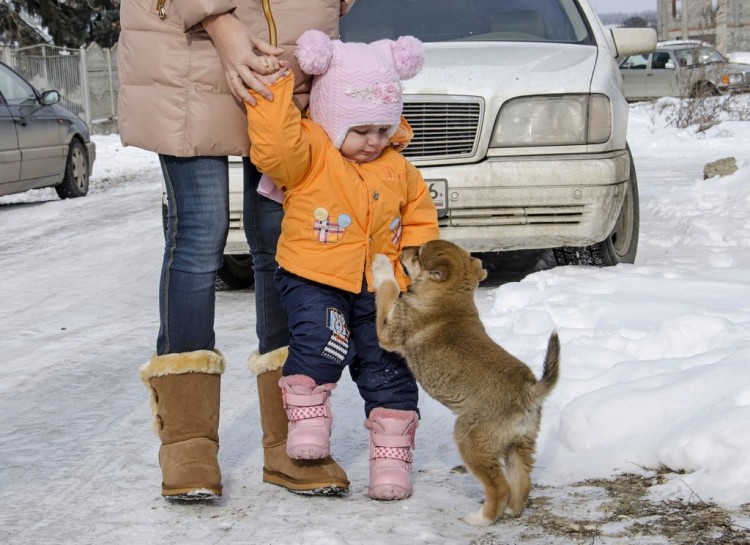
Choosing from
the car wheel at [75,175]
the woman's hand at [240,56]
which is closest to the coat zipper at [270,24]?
the woman's hand at [240,56]

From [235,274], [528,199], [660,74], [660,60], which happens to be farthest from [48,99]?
[660,60]

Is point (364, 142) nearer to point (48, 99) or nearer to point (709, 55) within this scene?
point (48, 99)

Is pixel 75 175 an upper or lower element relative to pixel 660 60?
lower

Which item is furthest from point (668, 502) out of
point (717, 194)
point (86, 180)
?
point (86, 180)

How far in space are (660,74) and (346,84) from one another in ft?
85.2

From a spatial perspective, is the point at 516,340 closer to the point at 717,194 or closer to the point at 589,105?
the point at 589,105

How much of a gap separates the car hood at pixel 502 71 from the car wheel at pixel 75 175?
711cm

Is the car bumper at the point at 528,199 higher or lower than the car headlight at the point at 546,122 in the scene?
lower

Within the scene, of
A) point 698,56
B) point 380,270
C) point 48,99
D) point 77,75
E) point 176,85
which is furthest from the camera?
point 77,75

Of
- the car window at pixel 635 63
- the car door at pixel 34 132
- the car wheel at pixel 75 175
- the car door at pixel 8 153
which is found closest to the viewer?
the car door at pixel 8 153

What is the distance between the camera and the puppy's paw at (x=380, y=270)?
3.07 metres

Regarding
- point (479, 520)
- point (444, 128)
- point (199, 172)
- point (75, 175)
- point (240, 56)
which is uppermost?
point (240, 56)

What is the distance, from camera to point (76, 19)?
1226 inches

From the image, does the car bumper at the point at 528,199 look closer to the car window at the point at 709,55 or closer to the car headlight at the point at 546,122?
the car headlight at the point at 546,122
